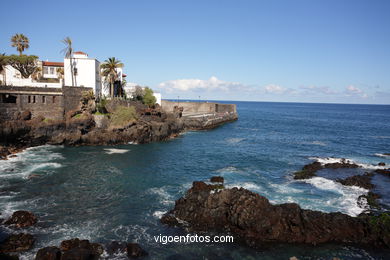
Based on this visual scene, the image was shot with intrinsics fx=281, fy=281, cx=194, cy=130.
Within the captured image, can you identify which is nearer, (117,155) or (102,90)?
(117,155)

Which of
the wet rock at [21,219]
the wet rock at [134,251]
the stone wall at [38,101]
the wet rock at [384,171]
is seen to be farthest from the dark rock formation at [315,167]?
the stone wall at [38,101]

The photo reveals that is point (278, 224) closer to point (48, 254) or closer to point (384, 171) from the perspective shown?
point (48, 254)

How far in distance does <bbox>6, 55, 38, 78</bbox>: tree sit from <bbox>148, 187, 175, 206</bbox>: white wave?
52267 mm

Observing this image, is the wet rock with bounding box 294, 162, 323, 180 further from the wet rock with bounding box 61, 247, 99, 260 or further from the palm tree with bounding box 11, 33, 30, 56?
the palm tree with bounding box 11, 33, 30, 56

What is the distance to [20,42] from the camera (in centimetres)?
6606

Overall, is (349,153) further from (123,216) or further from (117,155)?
(123,216)

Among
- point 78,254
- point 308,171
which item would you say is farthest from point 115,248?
point 308,171

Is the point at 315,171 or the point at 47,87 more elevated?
the point at 47,87

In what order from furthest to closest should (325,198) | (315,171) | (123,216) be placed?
(315,171) → (325,198) → (123,216)

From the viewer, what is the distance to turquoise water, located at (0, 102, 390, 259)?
66.0 ft

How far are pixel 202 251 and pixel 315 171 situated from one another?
1046 inches

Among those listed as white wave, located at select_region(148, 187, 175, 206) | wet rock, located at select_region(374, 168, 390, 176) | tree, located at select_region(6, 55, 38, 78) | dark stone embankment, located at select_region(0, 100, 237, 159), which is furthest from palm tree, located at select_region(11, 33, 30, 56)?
wet rock, located at select_region(374, 168, 390, 176)

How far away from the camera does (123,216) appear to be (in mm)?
24484

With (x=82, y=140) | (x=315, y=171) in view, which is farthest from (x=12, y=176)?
(x=315, y=171)
